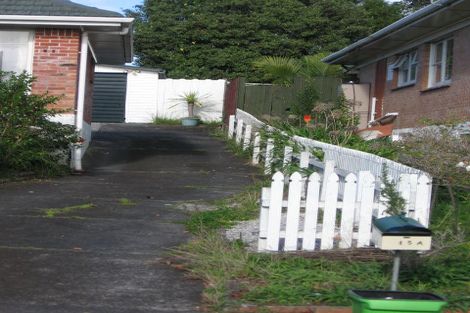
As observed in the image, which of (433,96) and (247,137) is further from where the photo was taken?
(247,137)

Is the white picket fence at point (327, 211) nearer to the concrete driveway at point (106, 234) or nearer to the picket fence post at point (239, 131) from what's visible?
the concrete driveway at point (106, 234)

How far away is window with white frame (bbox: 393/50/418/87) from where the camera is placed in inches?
657

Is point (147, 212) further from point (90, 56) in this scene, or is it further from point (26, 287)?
point (90, 56)

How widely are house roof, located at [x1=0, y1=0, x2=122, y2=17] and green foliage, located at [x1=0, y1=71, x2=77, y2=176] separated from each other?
1337 mm

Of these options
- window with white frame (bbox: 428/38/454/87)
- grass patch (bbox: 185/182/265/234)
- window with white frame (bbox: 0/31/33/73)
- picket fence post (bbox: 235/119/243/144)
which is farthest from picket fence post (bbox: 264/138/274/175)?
window with white frame (bbox: 0/31/33/73)

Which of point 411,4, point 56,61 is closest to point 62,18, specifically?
point 56,61

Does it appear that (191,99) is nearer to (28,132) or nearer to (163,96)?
(163,96)

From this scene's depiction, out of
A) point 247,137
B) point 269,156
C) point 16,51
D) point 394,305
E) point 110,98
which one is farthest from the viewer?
point 110,98

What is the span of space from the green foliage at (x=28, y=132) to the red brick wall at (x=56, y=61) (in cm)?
65

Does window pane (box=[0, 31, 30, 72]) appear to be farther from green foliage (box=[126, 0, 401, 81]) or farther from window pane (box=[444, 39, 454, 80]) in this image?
green foliage (box=[126, 0, 401, 81])

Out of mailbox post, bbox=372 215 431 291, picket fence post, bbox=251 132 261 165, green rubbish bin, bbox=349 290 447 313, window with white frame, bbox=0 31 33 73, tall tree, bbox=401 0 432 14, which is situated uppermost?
tall tree, bbox=401 0 432 14

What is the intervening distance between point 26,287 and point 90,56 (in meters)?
9.99

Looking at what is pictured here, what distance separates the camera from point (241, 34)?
33750 millimetres

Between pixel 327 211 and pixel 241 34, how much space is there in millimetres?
27848
